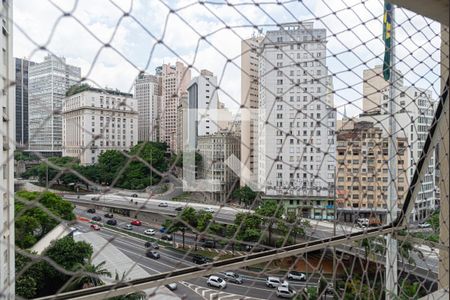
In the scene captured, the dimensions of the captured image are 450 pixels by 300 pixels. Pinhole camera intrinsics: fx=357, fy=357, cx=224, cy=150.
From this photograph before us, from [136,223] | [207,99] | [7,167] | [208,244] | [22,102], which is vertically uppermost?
[22,102]

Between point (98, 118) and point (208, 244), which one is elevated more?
point (98, 118)

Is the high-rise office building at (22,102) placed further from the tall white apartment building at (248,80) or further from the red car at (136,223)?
the red car at (136,223)

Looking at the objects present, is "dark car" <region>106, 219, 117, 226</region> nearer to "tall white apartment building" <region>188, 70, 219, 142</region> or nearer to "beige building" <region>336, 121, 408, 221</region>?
"tall white apartment building" <region>188, 70, 219, 142</region>

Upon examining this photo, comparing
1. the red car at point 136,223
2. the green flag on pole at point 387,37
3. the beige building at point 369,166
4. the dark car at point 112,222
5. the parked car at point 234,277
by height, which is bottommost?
the parked car at point 234,277

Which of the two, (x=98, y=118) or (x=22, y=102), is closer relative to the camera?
(x=98, y=118)

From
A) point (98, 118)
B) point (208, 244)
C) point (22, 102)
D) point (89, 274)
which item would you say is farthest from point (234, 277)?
point (89, 274)

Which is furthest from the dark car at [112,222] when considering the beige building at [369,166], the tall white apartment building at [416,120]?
the tall white apartment building at [416,120]

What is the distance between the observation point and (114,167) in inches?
49.1

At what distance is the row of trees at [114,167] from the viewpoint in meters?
0.43

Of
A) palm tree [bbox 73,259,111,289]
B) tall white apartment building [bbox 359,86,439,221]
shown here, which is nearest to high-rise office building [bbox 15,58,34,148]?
palm tree [bbox 73,259,111,289]

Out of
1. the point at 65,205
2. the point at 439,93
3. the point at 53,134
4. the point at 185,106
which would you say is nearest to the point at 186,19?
the point at 439,93

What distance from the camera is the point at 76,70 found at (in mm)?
545

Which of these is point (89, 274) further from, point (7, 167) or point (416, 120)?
point (416, 120)

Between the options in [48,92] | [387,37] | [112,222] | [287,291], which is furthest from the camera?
[112,222]
